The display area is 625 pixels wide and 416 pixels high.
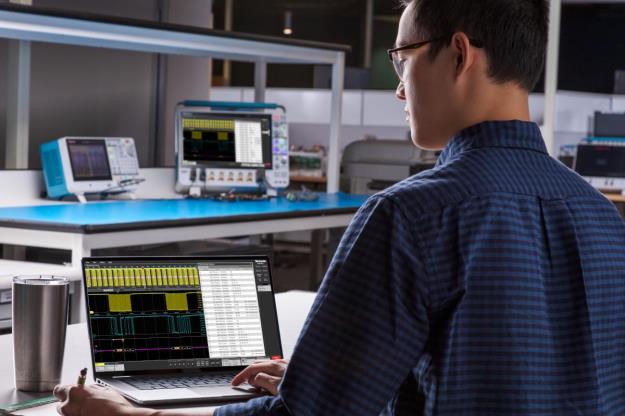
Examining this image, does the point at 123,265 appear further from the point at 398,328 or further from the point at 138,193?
the point at 138,193

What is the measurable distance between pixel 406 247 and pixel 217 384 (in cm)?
72

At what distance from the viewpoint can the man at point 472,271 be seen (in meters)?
1.04

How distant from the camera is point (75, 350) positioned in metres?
1.89

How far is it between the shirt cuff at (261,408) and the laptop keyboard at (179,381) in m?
0.52

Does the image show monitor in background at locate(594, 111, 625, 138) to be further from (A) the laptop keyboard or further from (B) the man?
(B) the man

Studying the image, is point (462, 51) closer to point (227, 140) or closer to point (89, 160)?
point (89, 160)

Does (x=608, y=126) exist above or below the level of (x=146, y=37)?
below

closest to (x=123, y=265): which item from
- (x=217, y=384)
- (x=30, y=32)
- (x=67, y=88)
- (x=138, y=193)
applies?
(x=217, y=384)

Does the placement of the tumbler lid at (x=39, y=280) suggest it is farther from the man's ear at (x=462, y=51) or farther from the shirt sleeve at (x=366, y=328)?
the man's ear at (x=462, y=51)

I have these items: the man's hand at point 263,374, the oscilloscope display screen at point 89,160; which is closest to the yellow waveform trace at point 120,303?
the man's hand at point 263,374

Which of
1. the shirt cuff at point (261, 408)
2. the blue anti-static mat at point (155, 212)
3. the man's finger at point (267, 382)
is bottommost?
the man's finger at point (267, 382)

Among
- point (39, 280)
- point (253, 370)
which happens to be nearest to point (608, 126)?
point (253, 370)

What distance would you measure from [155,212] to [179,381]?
2.60m

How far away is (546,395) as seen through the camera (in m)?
1.10
